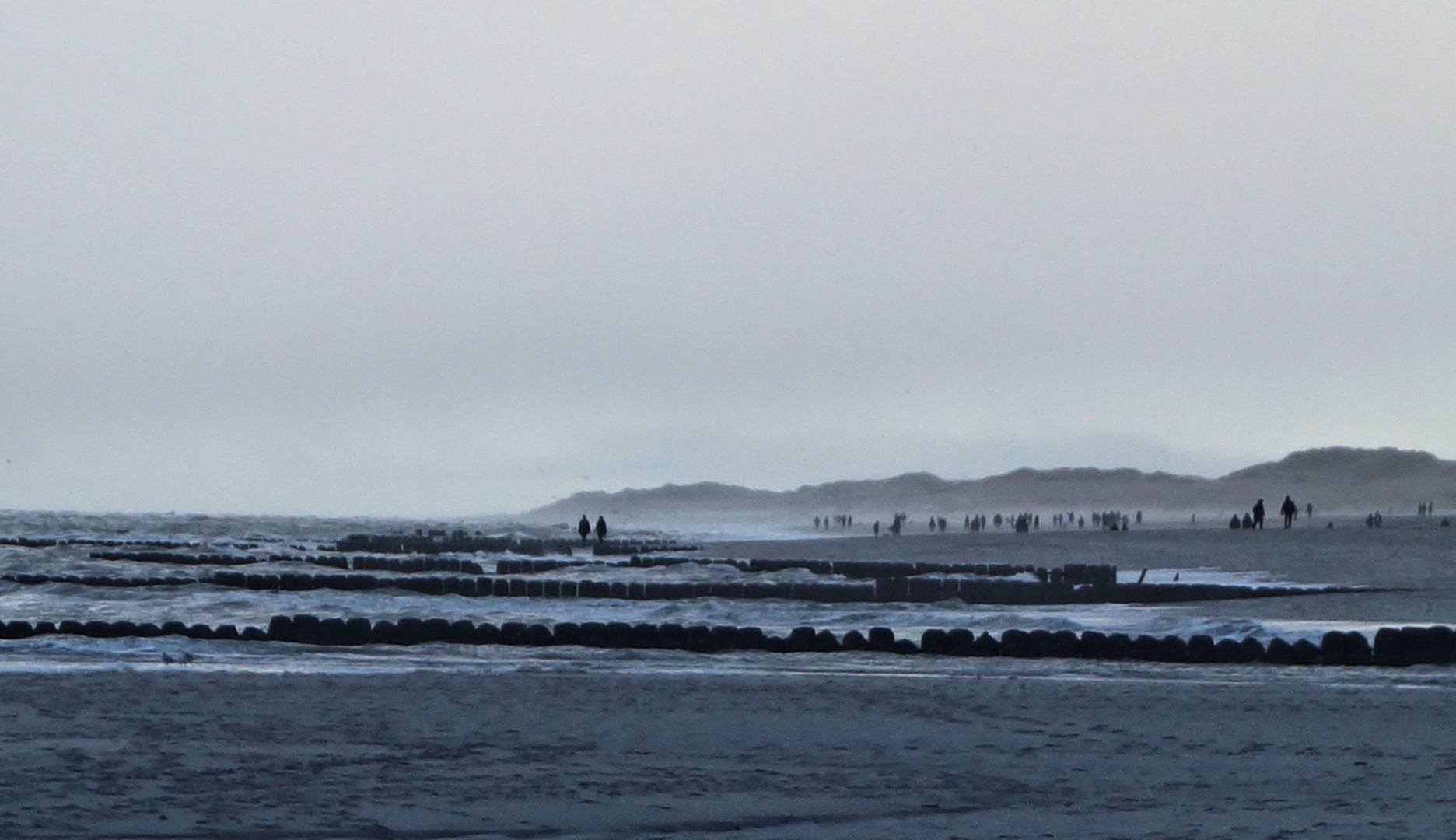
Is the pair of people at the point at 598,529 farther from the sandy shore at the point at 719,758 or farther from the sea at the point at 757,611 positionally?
the sandy shore at the point at 719,758

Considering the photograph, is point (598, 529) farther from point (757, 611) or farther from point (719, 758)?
point (719, 758)

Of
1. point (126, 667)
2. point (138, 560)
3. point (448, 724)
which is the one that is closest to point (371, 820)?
point (448, 724)

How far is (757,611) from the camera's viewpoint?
78.5 feet

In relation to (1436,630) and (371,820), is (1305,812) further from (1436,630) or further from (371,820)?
(1436,630)

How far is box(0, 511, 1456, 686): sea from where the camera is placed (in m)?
15.5

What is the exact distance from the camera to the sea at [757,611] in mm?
15484

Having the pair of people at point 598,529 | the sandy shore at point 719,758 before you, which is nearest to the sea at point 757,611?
the sandy shore at point 719,758

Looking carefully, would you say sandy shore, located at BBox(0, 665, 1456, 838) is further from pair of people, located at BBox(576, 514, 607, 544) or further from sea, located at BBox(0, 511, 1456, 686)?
pair of people, located at BBox(576, 514, 607, 544)

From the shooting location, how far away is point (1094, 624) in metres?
20.5

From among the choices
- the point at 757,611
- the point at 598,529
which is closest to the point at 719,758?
the point at 757,611

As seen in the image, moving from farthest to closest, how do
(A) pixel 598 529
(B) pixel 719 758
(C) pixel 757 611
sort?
(A) pixel 598 529 → (C) pixel 757 611 → (B) pixel 719 758

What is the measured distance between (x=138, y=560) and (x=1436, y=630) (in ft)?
122

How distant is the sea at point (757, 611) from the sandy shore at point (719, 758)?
1664mm

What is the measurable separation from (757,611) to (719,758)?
1460 cm
